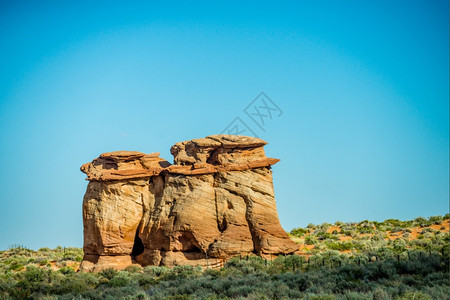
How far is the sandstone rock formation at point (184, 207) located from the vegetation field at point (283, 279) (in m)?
1.62

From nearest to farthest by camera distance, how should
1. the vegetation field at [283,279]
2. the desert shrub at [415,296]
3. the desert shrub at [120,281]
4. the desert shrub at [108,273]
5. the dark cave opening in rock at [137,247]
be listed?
1. the desert shrub at [415,296]
2. the vegetation field at [283,279]
3. the desert shrub at [120,281]
4. the desert shrub at [108,273]
5. the dark cave opening in rock at [137,247]

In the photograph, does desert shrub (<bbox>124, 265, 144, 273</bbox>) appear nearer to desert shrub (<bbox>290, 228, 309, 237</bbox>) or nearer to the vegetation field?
the vegetation field

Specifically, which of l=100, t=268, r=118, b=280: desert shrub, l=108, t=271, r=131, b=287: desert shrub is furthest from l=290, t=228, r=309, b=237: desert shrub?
l=108, t=271, r=131, b=287: desert shrub

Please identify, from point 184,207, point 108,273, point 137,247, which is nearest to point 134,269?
point 108,273

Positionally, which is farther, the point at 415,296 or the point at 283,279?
the point at 283,279

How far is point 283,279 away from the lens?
65.2 feet

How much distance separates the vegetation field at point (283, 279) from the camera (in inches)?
670

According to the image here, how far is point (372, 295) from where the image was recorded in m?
15.1

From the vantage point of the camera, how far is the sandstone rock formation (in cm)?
2730

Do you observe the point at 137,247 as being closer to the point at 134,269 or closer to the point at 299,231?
the point at 134,269

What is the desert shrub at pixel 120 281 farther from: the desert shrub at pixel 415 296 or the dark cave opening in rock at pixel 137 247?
the desert shrub at pixel 415 296

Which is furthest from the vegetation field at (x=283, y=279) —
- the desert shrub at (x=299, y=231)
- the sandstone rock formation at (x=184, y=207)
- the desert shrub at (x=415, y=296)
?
the desert shrub at (x=299, y=231)

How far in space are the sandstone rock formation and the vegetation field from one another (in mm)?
1621

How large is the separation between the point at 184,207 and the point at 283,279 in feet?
Answer: 30.5
